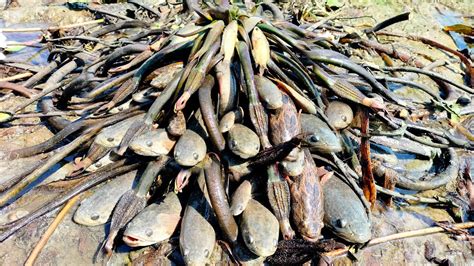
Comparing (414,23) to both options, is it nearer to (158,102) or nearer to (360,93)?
(360,93)

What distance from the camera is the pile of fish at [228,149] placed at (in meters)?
2.23

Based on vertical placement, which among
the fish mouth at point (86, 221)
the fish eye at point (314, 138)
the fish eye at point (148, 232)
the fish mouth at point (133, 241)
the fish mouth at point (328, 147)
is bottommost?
the fish mouth at point (86, 221)

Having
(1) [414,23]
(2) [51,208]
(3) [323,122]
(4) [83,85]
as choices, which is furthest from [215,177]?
(1) [414,23]

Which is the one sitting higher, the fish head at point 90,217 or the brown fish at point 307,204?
the brown fish at point 307,204

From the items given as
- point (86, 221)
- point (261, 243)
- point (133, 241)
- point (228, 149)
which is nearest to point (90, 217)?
point (86, 221)

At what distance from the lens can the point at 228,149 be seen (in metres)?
2.37

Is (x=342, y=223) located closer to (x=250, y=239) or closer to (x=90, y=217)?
(x=250, y=239)

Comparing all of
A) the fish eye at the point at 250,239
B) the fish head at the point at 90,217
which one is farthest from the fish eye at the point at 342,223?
the fish head at the point at 90,217

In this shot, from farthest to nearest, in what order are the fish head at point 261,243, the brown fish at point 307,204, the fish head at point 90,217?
the fish head at point 90,217 < the brown fish at point 307,204 < the fish head at point 261,243

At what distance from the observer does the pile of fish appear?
7.31 feet

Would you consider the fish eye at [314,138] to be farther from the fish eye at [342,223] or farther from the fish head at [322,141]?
the fish eye at [342,223]

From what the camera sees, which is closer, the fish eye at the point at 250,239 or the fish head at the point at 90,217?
the fish eye at the point at 250,239

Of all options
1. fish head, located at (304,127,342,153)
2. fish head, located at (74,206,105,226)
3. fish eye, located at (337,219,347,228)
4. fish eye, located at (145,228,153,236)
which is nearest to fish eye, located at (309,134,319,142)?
fish head, located at (304,127,342,153)

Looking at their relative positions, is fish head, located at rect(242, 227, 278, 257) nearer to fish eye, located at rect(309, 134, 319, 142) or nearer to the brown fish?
the brown fish
